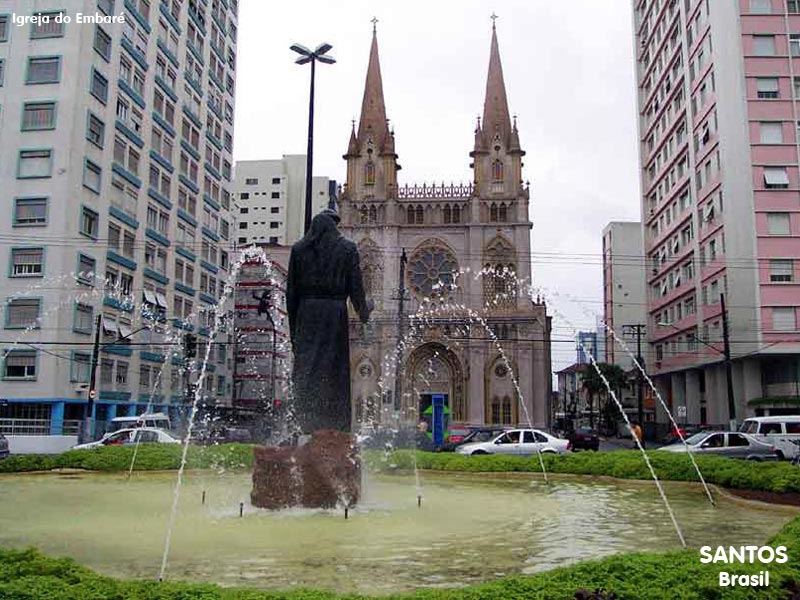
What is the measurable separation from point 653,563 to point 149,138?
47.0 meters

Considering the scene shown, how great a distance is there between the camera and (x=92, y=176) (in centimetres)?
4044

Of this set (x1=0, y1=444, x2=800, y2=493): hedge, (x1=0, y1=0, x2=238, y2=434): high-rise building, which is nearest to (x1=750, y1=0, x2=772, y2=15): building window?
(x1=0, y1=444, x2=800, y2=493): hedge

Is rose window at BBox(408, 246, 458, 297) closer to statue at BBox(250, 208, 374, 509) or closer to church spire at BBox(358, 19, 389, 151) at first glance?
church spire at BBox(358, 19, 389, 151)

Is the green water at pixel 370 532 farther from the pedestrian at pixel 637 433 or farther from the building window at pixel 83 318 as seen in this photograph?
the building window at pixel 83 318

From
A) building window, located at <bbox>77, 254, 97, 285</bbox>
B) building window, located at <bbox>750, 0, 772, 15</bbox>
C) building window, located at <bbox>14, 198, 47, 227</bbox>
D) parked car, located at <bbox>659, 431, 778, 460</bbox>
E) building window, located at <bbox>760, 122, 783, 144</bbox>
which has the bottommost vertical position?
parked car, located at <bbox>659, 431, 778, 460</bbox>

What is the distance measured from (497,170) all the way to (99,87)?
34715 mm

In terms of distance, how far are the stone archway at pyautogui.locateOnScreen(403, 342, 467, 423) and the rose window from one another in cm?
495

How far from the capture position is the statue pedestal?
10180 mm

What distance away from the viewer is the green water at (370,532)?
688 cm

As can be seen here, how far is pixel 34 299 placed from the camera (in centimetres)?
3650

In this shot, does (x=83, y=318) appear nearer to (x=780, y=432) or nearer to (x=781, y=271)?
(x=780, y=432)

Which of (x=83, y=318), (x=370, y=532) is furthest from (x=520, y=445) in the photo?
(x=83, y=318)

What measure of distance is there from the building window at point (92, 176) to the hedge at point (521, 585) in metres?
37.1

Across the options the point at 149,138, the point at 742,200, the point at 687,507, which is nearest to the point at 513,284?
the point at 742,200
